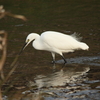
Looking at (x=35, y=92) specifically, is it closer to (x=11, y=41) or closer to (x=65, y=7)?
(x=11, y=41)

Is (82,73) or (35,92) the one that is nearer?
(35,92)

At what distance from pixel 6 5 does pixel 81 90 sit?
1150 cm

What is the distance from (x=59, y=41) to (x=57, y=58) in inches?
35.3

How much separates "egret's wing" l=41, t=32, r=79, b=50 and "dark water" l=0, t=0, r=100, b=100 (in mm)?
386

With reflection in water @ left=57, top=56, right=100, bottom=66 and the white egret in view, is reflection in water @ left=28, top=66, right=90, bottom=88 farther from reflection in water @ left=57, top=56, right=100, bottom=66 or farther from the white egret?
the white egret

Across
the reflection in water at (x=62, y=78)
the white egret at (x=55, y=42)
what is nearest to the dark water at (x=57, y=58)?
the reflection in water at (x=62, y=78)

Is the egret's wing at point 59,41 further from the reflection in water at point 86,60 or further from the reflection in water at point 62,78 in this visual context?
the reflection in water at point 62,78

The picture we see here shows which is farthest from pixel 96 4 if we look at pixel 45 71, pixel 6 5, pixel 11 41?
pixel 45 71

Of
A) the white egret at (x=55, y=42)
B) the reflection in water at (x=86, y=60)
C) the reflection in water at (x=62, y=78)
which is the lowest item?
the reflection in water at (x=86, y=60)

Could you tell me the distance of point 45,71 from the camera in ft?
26.2

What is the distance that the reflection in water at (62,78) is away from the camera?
6780 millimetres

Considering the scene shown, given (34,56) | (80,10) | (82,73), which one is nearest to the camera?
(82,73)

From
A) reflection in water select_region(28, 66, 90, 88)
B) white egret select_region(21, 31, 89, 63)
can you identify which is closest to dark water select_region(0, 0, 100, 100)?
reflection in water select_region(28, 66, 90, 88)

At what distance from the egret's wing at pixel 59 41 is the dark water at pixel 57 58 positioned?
386 millimetres
